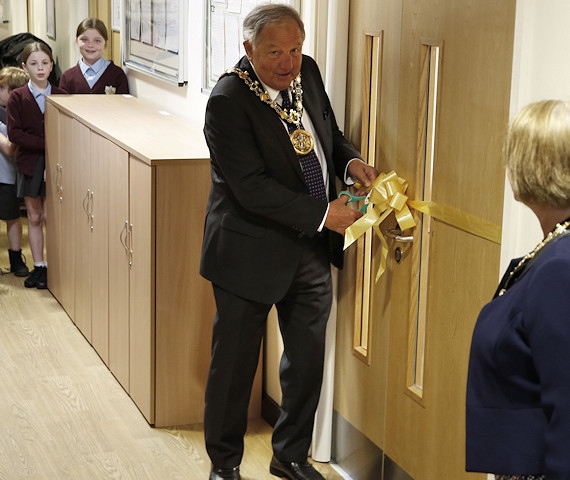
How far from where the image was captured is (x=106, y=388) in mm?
4414

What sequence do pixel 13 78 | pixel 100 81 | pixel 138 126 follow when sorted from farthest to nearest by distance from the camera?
pixel 13 78, pixel 100 81, pixel 138 126

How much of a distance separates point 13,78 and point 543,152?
16.7ft

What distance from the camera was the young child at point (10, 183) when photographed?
237 inches

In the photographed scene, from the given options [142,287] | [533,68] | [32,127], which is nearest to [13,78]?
[32,127]

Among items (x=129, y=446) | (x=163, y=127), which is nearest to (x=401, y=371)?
(x=129, y=446)

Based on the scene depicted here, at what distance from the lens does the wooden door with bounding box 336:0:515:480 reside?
104 inches

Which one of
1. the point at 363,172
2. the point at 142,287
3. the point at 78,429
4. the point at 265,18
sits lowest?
the point at 78,429

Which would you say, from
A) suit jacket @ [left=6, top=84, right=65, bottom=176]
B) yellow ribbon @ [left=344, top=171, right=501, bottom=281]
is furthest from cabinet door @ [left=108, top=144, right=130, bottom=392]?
suit jacket @ [left=6, top=84, right=65, bottom=176]

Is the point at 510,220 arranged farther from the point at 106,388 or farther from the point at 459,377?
the point at 106,388

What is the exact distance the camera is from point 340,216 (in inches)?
121

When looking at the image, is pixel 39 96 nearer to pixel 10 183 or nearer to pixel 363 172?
pixel 10 183

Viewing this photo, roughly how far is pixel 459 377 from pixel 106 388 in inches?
81.5

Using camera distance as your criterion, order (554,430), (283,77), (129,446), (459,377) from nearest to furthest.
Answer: (554,430) → (459,377) → (283,77) → (129,446)

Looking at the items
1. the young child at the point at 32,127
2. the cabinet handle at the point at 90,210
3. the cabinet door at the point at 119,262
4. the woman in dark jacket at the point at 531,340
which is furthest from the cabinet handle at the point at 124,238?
the woman in dark jacket at the point at 531,340
